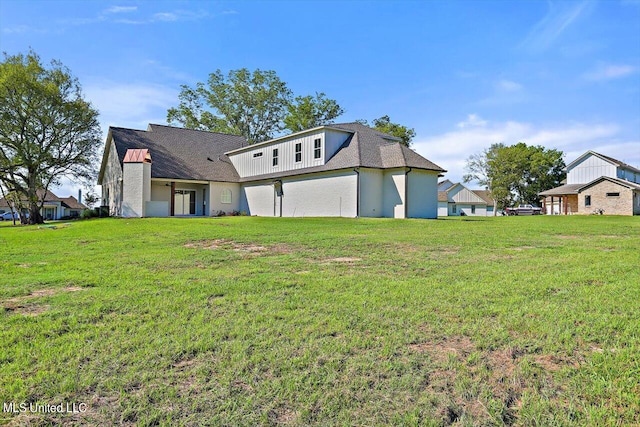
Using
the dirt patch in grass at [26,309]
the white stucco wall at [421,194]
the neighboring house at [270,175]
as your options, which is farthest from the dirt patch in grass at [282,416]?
the white stucco wall at [421,194]

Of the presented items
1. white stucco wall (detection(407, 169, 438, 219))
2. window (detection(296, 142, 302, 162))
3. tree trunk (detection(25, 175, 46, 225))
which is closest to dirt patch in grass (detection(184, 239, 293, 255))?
white stucco wall (detection(407, 169, 438, 219))

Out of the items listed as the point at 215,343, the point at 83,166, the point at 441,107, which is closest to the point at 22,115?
the point at 83,166

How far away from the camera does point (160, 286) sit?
476 cm

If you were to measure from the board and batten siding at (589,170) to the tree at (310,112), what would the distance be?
25.9m

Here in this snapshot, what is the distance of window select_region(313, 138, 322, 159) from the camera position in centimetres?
2191

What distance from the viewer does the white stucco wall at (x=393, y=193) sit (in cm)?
1980

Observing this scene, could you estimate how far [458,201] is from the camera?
52625 mm

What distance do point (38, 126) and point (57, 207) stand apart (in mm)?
33511

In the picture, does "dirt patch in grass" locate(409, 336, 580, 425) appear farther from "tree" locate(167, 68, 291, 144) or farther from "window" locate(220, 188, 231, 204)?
"tree" locate(167, 68, 291, 144)

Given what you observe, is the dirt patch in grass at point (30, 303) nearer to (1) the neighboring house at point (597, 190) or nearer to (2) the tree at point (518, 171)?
(1) the neighboring house at point (597, 190)

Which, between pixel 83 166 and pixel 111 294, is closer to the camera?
pixel 111 294

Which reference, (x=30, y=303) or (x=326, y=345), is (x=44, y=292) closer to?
(x=30, y=303)

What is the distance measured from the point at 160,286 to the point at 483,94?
15572 mm

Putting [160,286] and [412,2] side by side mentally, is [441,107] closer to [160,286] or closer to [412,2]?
[412,2]
